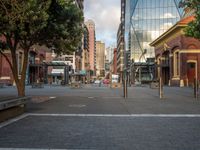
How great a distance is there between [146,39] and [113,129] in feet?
312

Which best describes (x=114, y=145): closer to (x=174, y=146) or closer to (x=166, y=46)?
(x=174, y=146)

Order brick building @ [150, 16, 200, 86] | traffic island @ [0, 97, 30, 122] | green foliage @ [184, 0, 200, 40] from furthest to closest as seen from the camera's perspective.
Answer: brick building @ [150, 16, 200, 86]
green foliage @ [184, 0, 200, 40]
traffic island @ [0, 97, 30, 122]

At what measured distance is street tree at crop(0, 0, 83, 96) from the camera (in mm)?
14578

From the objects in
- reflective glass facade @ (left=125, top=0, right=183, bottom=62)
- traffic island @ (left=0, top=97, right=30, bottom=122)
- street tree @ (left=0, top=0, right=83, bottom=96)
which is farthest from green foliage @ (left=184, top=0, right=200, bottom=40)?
reflective glass facade @ (left=125, top=0, right=183, bottom=62)

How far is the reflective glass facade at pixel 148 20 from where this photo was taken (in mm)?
94750

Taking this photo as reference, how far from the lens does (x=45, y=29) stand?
17.6 meters

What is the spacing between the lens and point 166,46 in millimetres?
68750

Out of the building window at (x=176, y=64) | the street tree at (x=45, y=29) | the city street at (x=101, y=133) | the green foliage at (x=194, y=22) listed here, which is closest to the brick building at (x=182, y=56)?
the building window at (x=176, y=64)

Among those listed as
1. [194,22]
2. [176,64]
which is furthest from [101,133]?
[176,64]

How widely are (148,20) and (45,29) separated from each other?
83.9 m

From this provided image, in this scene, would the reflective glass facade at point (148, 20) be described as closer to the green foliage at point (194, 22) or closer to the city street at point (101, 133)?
the green foliage at point (194, 22)

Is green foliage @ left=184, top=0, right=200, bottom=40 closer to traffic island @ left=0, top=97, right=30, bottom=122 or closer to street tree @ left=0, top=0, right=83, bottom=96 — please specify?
street tree @ left=0, top=0, right=83, bottom=96

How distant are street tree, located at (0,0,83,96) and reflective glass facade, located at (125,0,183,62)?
253 ft

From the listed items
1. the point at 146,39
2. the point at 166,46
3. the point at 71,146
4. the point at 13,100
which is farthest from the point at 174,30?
the point at 71,146
